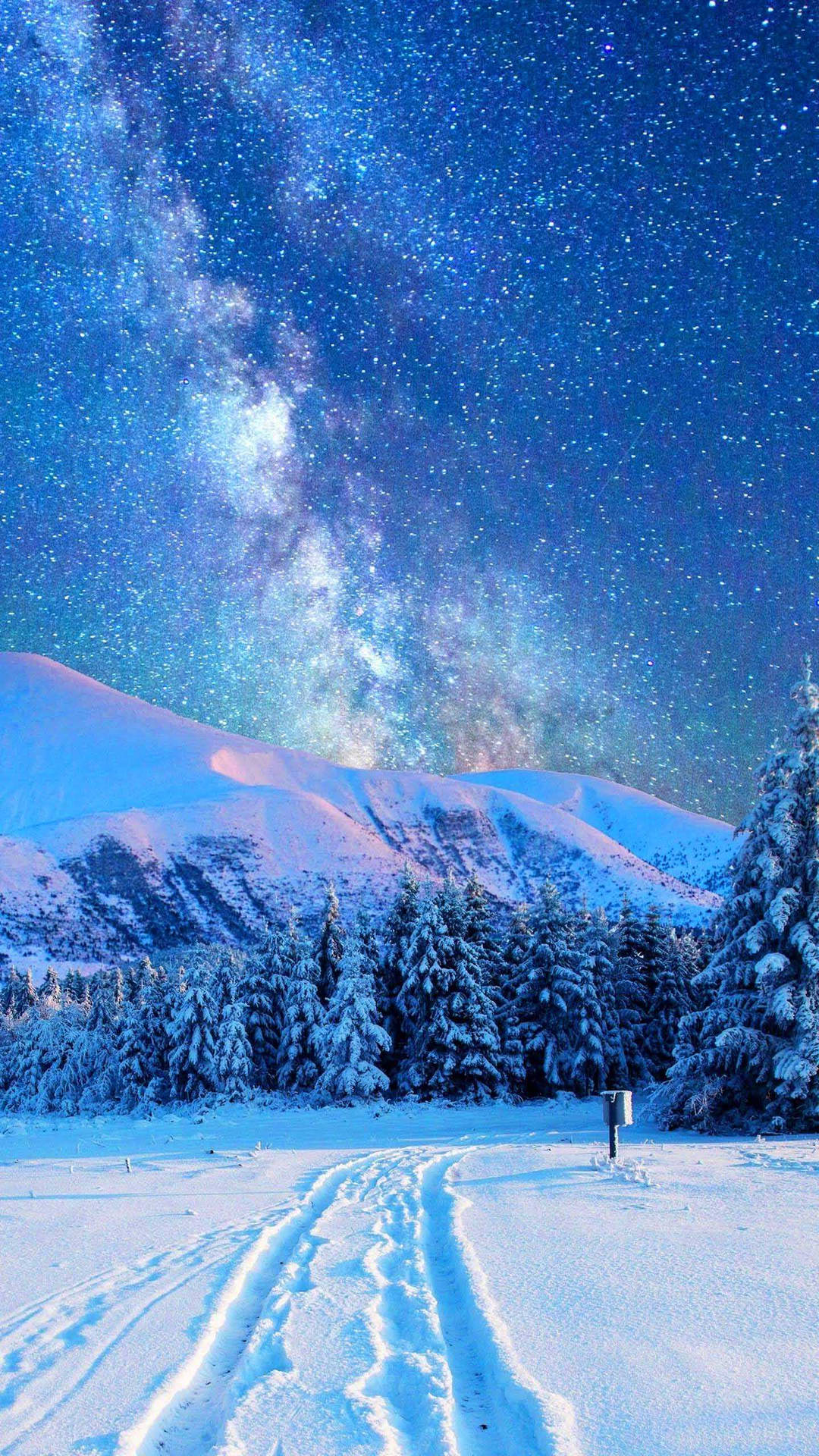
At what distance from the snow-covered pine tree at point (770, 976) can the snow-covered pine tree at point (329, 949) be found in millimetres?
18632

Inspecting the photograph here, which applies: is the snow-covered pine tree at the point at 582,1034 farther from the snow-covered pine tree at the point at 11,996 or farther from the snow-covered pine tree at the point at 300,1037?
the snow-covered pine tree at the point at 11,996

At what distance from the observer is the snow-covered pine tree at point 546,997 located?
104 feet

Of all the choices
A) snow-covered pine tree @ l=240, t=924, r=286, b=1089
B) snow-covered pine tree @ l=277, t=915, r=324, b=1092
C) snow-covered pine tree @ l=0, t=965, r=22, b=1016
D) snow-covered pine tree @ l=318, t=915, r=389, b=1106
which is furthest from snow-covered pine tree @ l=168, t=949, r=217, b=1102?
snow-covered pine tree @ l=0, t=965, r=22, b=1016

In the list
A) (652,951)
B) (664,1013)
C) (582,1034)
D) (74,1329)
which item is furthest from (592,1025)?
(74,1329)

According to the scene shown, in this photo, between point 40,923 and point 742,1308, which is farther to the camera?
point 40,923

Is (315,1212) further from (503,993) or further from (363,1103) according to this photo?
(503,993)

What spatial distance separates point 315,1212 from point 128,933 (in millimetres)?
178197

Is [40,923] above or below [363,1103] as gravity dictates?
above

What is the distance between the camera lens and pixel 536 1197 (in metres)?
9.70

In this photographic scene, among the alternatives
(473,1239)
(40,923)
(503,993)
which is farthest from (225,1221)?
(40,923)

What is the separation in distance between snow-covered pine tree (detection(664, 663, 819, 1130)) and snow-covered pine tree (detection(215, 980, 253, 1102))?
18.3 meters

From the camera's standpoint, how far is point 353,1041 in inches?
1166

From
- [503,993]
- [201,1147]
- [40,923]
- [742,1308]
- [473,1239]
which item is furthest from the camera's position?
[40,923]

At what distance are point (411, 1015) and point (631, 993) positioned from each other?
10.5 meters
